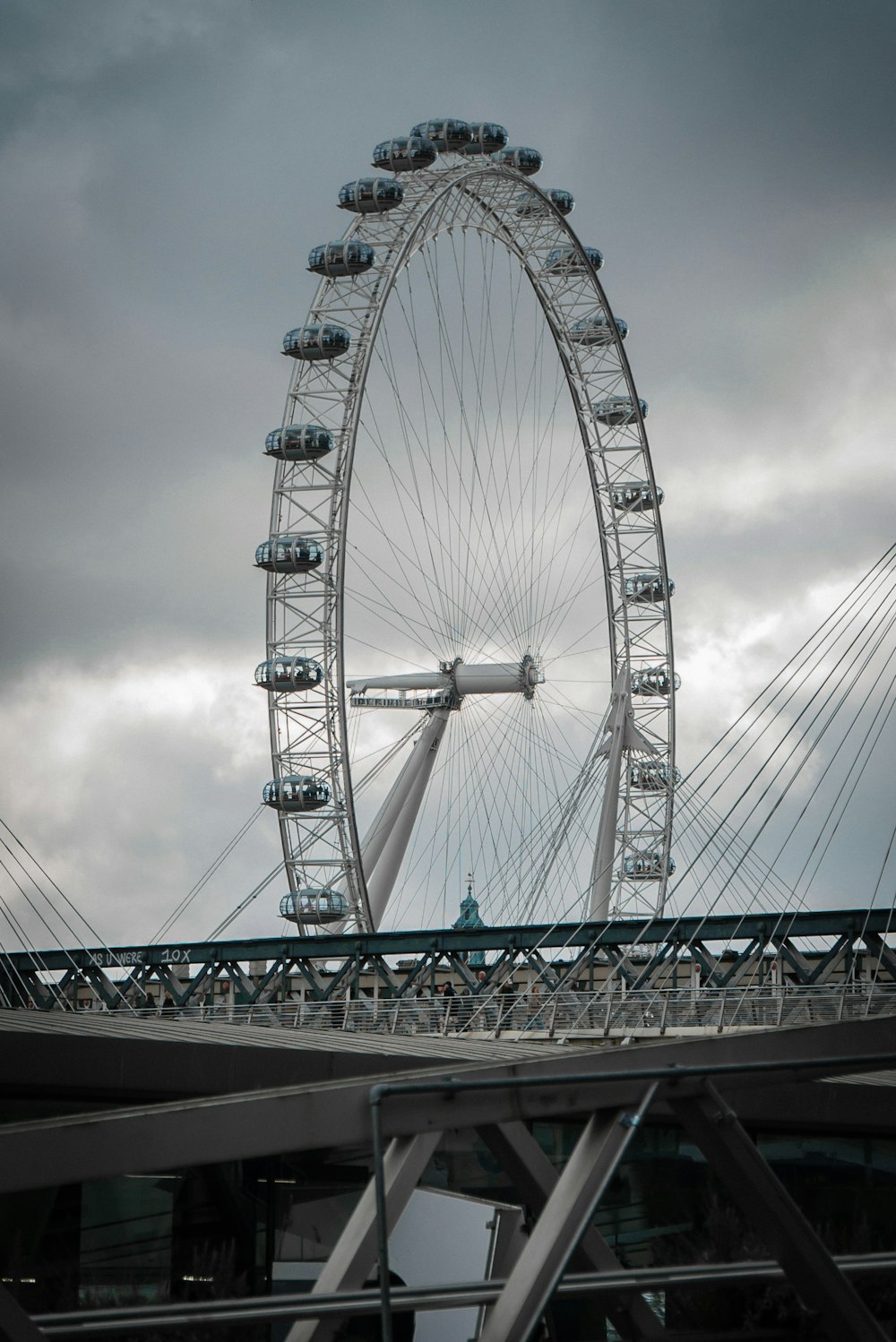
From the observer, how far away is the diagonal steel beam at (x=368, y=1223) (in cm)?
620

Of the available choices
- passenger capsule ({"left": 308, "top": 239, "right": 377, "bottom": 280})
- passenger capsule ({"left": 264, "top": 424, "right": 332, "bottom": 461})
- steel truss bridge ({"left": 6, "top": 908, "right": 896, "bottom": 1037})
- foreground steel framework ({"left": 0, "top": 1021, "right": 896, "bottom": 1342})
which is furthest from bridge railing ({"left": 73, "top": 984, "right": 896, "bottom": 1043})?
foreground steel framework ({"left": 0, "top": 1021, "right": 896, "bottom": 1342})

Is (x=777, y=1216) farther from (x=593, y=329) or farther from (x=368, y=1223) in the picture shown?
(x=593, y=329)

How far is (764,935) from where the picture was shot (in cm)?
3719

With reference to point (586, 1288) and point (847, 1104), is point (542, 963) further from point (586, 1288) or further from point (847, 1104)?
point (586, 1288)

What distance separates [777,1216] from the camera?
626 centimetres

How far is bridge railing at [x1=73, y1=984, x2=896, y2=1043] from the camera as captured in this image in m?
28.8

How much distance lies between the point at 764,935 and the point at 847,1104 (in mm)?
27624

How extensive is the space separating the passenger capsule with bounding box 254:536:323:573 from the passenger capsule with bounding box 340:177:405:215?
8.38 metres

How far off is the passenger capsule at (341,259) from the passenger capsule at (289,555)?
6472mm

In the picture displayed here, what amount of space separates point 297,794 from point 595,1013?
8.30m

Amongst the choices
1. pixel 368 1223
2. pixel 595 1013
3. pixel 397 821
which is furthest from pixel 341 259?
pixel 368 1223

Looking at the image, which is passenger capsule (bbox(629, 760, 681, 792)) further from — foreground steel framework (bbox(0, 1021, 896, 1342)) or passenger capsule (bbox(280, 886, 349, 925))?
foreground steel framework (bbox(0, 1021, 896, 1342))

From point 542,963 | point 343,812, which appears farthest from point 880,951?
point 343,812

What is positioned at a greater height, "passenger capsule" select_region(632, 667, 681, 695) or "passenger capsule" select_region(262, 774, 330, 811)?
"passenger capsule" select_region(632, 667, 681, 695)
